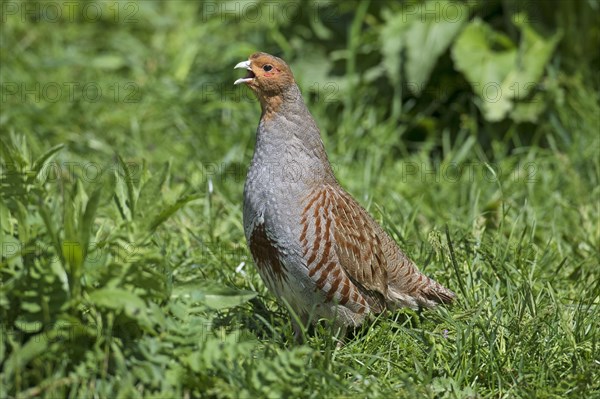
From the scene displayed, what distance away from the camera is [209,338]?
136 inches

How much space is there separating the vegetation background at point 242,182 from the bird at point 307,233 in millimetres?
134

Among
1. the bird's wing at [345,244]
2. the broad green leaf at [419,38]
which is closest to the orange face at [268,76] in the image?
the bird's wing at [345,244]

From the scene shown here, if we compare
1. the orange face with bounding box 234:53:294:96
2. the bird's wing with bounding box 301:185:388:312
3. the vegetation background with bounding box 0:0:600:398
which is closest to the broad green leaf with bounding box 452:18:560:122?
the vegetation background with bounding box 0:0:600:398

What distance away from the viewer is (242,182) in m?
6.01

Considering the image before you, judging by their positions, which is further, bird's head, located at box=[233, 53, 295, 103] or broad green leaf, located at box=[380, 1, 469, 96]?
broad green leaf, located at box=[380, 1, 469, 96]

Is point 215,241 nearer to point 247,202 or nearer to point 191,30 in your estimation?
point 247,202

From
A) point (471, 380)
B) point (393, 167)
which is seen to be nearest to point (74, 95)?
point (393, 167)

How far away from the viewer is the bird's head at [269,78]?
4.16m

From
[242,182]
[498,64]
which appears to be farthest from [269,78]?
[498,64]

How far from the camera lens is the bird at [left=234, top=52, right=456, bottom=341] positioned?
3.97 meters

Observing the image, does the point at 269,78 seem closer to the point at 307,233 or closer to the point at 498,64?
the point at 307,233

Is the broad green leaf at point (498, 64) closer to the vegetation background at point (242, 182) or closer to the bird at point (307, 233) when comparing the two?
the vegetation background at point (242, 182)

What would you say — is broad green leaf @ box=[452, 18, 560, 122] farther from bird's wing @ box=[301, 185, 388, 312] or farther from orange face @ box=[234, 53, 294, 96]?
orange face @ box=[234, 53, 294, 96]

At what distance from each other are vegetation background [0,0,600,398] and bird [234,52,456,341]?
0.13 metres
